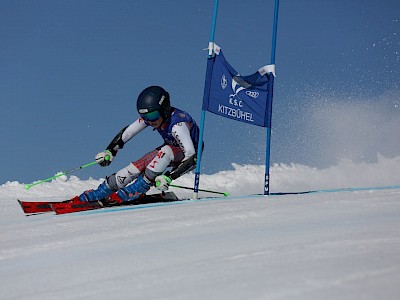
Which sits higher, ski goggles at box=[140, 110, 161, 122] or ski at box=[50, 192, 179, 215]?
ski goggles at box=[140, 110, 161, 122]

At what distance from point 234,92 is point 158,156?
1266 mm

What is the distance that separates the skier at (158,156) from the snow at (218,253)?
51.6 inches

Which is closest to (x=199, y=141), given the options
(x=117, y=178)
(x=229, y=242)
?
(x=117, y=178)

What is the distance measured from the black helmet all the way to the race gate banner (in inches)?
22.5

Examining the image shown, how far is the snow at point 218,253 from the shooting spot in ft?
6.54

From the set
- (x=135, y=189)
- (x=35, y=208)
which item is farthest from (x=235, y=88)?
(x=35, y=208)

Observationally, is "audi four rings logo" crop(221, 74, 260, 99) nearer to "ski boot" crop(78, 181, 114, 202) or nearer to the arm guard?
the arm guard

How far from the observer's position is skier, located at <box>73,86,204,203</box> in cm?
581

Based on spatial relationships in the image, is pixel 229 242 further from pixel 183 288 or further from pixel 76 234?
pixel 76 234

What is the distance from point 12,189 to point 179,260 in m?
6.55

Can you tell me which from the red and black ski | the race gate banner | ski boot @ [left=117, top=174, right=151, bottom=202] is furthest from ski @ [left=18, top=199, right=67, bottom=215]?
the race gate banner

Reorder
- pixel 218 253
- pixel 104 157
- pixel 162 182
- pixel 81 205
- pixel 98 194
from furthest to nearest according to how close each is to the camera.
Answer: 1. pixel 104 157
2. pixel 98 194
3. pixel 81 205
4. pixel 162 182
5. pixel 218 253

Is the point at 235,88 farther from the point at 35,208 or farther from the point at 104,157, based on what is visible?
the point at 35,208

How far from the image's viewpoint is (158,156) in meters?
5.89
